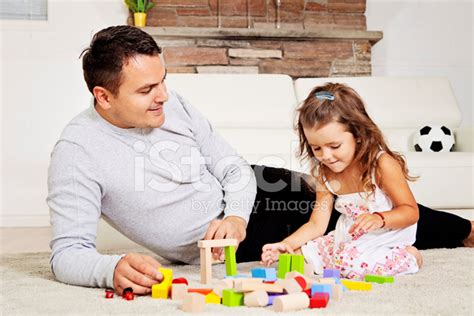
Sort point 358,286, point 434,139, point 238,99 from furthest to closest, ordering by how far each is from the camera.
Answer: point 238,99
point 434,139
point 358,286

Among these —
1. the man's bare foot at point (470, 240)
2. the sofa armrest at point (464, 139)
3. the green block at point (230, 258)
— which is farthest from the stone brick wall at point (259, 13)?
the green block at point (230, 258)

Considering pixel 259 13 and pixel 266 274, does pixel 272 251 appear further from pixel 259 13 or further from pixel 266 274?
pixel 259 13

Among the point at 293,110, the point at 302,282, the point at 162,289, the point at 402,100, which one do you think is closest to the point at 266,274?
the point at 302,282

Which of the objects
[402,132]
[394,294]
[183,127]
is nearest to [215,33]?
[402,132]

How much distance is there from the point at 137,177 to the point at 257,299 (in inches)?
19.5

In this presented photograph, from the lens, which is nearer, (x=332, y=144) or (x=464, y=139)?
(x=332, y=144)

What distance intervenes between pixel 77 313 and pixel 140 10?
290 centimetres

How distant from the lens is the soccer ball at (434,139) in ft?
9.73

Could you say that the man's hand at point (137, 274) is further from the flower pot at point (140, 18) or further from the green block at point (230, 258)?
the flower pot at point (140, 18)

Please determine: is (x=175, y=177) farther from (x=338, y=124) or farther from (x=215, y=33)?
(x=215, y=33)

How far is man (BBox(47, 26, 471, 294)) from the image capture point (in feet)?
4.79

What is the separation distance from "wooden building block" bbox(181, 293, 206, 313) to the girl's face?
23.0 inches

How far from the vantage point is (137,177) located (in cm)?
159

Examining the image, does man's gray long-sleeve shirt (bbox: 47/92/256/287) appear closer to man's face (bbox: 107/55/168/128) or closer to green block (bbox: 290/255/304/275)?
man's face (bbox: 107/55/168/128)
